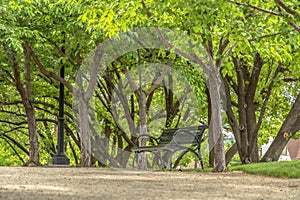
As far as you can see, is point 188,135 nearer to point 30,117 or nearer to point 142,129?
point 142,129

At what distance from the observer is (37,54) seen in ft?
59.5

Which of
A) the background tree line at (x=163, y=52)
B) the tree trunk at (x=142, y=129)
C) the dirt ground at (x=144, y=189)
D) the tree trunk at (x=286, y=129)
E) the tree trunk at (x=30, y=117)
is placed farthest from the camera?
the tree trunk at (x=30, y=117)

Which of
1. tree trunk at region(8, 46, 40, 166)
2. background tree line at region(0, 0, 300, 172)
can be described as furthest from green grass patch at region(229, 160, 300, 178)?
tree trunk at region(8, 46, 40, 166)

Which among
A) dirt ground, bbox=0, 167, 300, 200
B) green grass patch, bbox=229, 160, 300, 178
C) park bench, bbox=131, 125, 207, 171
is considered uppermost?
park bench, bbox=131, 125, 207, 171

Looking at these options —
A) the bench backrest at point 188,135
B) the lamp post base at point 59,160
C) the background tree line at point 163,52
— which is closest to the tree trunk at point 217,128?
the background tree line at point 163,52

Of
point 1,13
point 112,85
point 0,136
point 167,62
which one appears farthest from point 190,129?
point 0,136

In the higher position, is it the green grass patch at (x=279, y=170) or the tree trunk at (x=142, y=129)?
the tree trunk at (x=142, y=129)

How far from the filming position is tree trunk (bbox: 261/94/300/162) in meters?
17.5

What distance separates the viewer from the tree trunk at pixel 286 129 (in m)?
17.5

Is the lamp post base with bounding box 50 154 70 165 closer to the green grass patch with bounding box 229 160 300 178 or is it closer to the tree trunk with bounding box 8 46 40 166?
the tree trunk with bounding box 8 46 40 166

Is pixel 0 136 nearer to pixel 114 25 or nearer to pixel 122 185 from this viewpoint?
pixel 114 25

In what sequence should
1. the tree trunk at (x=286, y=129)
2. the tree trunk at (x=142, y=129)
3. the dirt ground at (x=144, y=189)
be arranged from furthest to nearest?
the tree trunk at (x=286, y=129)
the tree trunk at (x=142, y=129)
the dirt ground at (x=144, y=189)

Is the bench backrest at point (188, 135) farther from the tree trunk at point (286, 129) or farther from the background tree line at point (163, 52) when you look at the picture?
the tree trunk at point (286, 129)

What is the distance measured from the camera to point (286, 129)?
17.7 metres
